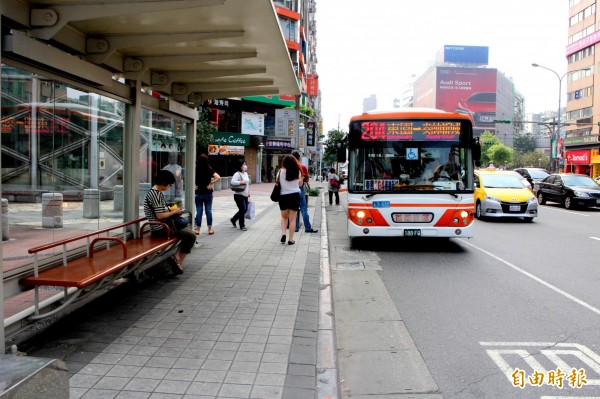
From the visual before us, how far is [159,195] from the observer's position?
6.89 m

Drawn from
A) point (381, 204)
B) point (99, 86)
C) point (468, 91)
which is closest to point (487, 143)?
point (468, 91)

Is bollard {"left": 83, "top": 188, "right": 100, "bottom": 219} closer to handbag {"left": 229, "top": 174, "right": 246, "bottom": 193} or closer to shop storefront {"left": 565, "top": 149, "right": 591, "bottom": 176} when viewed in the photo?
handbag {"left": 229, "top": 174, "right": 246, "bottom": 193}

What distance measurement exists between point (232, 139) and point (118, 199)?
38068 millimetres

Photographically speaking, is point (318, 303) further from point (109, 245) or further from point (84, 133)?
point (84, 133)

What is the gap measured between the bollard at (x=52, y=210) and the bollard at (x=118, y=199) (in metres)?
1.32

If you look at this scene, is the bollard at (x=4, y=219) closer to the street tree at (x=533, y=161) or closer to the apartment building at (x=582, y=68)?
the apartment building at (x=582, y=68)

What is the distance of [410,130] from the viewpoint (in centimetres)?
1006

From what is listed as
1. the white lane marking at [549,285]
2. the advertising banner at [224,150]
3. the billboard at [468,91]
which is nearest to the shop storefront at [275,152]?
the advertising banner at [224,150]

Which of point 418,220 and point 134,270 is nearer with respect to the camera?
point 134,270

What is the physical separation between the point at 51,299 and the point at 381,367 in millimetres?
3087

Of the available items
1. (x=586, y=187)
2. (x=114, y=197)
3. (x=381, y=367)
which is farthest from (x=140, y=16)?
(x=586, y=187)

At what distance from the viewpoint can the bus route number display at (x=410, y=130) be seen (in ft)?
32.9

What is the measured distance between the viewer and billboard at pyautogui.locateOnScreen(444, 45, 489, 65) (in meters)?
Result: 143

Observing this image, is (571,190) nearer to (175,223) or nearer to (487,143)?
(175,223)
